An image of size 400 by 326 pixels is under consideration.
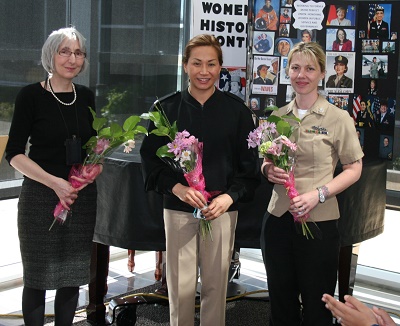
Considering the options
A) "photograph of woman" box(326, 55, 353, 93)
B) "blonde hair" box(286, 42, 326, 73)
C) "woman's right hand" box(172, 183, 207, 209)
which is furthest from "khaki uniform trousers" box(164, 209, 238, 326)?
"photograph of woman" box(326, 55, 353, 93)

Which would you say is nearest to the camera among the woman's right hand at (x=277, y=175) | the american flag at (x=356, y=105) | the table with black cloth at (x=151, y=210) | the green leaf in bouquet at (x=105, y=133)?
the woman's right hand at (x=277, y=175)

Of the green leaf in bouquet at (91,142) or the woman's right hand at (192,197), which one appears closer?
the woman's right hand at (192,197)

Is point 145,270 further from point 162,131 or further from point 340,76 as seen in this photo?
point 162,131

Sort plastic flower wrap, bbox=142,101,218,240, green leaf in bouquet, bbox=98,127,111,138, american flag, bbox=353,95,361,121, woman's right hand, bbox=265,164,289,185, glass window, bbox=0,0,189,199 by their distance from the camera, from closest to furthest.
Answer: plastic flower wrap, bbox=142,101,218,240, woman's right hand, bbox=265,164,289,185, green leaf in bouquet, bbox=98,127,111,138, american flag, bbox=353,95,361,121, glass window, bbox=0,0,189,199

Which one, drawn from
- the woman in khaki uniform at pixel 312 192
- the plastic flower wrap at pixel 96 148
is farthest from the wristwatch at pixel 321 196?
the plastic flower wrap at pixel 96 148

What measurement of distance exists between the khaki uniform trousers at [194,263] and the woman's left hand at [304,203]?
0.95 feet

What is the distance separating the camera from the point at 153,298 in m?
4.22

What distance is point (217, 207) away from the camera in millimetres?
2877

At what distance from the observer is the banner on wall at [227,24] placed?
4688 mm

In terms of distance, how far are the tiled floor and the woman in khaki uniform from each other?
194 cm

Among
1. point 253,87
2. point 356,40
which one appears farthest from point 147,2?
point 356,40

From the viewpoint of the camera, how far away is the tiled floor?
15.5 feet

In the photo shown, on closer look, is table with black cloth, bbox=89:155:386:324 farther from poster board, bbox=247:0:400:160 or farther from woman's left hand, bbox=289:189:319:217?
poster board, bbox=247:0:400:160

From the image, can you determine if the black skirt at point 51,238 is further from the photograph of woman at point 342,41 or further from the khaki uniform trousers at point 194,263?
the photograph of woman at point 342,41
